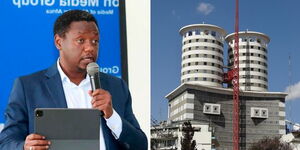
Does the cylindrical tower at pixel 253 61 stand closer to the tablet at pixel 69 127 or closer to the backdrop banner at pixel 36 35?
the backdrop banner at pixel 36 35

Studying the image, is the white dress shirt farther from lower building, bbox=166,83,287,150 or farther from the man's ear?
lower building, bbox=166,83,287,150

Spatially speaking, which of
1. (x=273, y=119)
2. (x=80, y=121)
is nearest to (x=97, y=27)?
(x=80, y=121)

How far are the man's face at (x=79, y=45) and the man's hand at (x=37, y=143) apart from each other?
0.83m

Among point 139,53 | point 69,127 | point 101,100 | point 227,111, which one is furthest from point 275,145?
point 69,127

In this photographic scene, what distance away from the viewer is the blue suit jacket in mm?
3229

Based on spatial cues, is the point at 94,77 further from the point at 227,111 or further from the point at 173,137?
the point at 227,111

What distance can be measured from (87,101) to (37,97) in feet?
1.04

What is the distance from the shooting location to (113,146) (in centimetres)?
332

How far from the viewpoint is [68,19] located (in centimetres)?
346

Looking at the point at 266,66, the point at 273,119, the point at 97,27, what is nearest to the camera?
the point at 97,27

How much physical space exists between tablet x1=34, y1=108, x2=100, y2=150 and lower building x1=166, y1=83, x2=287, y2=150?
206ft

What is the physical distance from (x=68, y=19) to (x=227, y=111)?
70.2 metres

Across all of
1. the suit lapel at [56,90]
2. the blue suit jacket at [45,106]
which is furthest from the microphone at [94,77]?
the suit lapel at [56,90]

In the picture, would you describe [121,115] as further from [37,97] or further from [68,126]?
[68,126]
